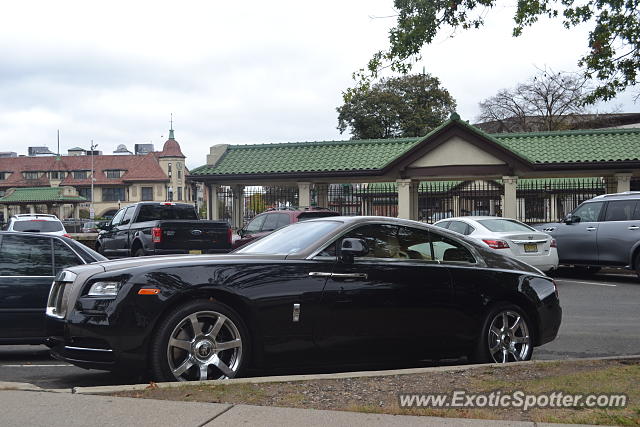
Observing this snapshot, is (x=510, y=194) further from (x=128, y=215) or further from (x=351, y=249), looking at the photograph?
(x=351, y=249)

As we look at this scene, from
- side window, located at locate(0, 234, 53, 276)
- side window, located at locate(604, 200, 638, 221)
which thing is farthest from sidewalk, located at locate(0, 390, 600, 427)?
side window, located at locate(604, 200, 638, 221)

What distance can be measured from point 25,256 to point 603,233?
12.8 m

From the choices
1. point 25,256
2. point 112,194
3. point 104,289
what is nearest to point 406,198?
point 25,256

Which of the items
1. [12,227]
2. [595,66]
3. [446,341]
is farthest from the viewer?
[12,227]

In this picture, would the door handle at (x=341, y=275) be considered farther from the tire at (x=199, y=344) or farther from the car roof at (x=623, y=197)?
the car roof at (x=623, y=197)

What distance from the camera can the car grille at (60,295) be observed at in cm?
644

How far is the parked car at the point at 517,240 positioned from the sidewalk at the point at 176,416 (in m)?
11.3

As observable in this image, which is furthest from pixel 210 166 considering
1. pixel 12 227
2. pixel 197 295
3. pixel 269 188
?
pixel 197 295

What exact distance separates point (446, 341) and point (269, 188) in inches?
863

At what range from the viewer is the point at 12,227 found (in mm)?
23312

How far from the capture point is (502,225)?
17.1 metres

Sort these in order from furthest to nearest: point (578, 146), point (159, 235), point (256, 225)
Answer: point (578, 146) → point (256, 225) → point (159, 235)

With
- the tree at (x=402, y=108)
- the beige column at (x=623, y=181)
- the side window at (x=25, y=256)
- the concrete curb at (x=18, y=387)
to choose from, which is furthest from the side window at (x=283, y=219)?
the tree at (x=402, y=108)

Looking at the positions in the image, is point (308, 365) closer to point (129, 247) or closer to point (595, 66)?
point (595, 66)
